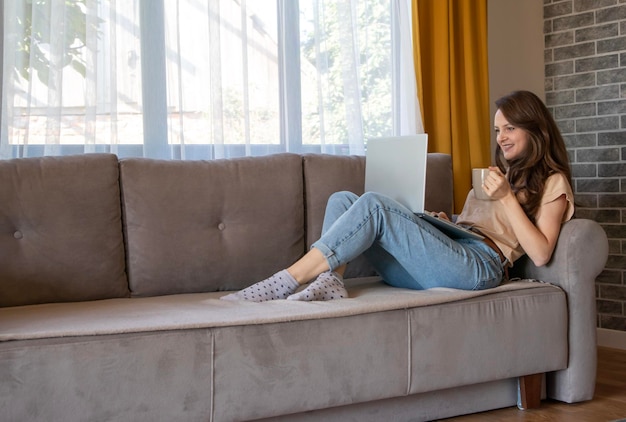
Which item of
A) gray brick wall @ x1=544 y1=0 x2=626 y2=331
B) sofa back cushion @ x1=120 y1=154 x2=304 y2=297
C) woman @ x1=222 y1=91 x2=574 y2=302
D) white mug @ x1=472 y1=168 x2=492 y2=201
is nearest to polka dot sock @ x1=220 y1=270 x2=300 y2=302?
woman @ x1=222 y1=91 x2=574 y2=302

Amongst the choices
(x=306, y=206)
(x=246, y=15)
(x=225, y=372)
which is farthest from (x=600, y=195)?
(x=225, y=372)

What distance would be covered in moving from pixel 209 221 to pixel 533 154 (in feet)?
3.66

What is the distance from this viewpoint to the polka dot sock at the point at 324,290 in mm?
2389

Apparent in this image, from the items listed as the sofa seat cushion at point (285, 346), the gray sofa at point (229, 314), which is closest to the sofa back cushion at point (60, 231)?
the gray sofa at point (229, 314)

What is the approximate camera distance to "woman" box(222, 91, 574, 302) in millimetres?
2479

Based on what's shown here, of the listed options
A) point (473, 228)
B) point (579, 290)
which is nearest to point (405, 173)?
point (473, 228)

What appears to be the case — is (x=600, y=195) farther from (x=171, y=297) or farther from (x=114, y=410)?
(x=114, y=410)

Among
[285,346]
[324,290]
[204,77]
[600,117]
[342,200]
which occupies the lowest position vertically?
[285,346]

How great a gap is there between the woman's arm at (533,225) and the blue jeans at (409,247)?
4.6 inches

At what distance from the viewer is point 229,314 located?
2166 millimetres

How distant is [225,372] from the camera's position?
2072mm

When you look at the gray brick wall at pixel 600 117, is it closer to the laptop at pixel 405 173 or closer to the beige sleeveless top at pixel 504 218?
the beige sleeveless top at pixel 504 218

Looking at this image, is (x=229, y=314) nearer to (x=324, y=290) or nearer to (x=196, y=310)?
(x=196, y=310)

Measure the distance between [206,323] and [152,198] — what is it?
0.81m
